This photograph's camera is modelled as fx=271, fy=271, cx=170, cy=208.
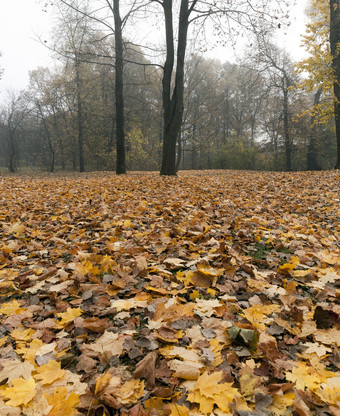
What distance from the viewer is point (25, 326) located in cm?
163

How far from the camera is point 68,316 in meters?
1.67

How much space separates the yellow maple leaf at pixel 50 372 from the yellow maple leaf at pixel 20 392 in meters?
0.05

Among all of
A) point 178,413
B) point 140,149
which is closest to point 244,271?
point 178,413

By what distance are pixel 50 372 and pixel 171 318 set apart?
0.68m

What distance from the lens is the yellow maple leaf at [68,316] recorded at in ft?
5.32

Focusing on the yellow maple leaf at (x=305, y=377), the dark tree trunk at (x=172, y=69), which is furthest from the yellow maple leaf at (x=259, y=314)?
the dark tree trunk at (x=172, y=69)

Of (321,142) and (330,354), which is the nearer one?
(330,354)

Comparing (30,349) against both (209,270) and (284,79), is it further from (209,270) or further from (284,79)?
(284,79)

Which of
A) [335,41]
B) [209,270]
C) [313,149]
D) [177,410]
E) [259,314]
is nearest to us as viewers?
[177,410]

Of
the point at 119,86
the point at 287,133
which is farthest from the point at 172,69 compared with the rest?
the point at 287,133

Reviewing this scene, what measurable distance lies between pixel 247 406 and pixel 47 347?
101cm

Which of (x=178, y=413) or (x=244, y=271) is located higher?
(x=244, y=271)

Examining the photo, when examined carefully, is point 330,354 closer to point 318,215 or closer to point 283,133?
point 318,215

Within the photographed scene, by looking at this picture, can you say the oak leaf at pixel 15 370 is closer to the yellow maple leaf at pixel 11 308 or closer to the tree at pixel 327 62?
the yellow maple leaf at pixel 11 308
